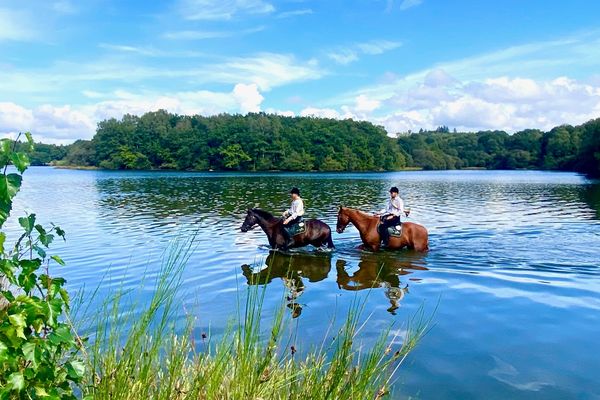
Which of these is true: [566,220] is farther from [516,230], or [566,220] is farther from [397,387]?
[397,387]

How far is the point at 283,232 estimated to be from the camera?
16703 millimetres

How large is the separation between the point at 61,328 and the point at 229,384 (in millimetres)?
1734

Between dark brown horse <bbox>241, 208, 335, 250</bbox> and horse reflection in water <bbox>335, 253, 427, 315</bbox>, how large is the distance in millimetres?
1540

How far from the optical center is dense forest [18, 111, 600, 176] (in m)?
130

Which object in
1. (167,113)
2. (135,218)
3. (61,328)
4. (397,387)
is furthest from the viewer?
(167,113)

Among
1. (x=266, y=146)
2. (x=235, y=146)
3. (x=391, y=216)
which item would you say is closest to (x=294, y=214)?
(x=391, y=216)

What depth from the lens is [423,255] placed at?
1575 cm

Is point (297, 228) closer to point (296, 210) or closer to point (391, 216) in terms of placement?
point (296, 210)

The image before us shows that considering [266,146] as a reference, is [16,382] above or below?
below

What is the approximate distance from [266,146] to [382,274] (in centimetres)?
11823

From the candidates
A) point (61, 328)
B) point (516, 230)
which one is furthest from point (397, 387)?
point (516, 230)

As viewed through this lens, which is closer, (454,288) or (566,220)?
(454,288)

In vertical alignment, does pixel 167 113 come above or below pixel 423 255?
above

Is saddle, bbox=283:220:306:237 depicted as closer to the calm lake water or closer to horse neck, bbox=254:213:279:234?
horse neck, bbox=254:213:279:234
